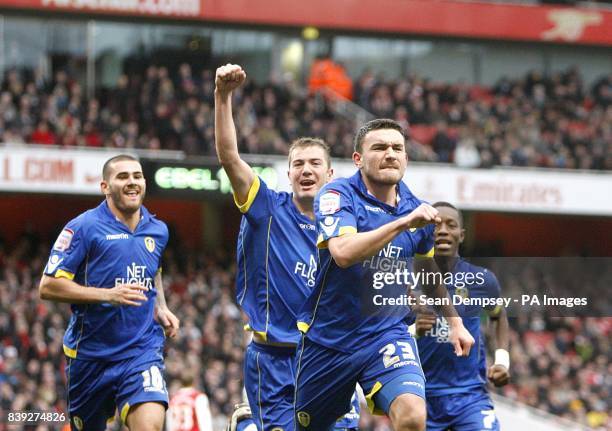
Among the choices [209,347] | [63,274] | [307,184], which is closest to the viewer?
[63,274]

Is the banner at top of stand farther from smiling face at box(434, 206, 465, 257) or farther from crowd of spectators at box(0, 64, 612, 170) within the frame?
smiling face at box(434, 206, 465, 257)

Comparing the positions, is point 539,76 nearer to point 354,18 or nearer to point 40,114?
point 354,18

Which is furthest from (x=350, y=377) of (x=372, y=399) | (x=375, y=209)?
(x=375, y=209)

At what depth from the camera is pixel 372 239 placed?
6816mm

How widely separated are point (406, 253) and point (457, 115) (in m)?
23.1

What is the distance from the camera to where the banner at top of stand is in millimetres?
29516

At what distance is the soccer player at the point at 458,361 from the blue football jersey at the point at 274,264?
1016mm

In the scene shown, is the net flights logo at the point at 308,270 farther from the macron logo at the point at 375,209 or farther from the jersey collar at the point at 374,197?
the macron logo at the point at 375,209

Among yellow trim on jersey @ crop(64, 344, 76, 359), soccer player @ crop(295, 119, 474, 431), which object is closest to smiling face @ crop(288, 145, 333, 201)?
soccer player @ crop(295, 119, 474, 431)

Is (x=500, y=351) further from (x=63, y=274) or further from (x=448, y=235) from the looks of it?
(x=63, y=274)

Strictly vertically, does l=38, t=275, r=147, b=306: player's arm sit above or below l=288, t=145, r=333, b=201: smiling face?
below

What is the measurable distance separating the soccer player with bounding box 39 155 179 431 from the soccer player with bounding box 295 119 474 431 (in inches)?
57.9

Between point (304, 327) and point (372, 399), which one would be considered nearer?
point (372, 399)

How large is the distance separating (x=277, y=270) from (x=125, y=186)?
1.35m
